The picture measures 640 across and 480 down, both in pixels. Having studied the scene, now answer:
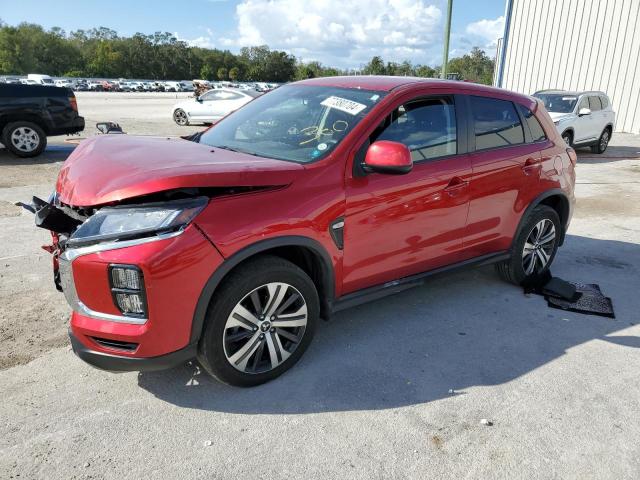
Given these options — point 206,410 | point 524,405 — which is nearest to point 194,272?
point 206,410

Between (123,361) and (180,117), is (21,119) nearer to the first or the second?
(180,117)

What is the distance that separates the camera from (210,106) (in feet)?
57.9

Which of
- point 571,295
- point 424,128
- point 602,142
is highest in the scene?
point 424,128

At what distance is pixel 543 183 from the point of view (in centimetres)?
460

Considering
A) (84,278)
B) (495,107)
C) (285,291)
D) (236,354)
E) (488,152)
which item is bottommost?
(236,354)

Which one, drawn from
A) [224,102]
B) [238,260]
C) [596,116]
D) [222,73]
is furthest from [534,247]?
[222,73]

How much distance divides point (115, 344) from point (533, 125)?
391 centimetres

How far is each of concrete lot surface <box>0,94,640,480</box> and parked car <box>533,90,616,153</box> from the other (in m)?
10.1

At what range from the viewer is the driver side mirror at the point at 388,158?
3.05 metres

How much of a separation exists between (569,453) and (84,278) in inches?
103

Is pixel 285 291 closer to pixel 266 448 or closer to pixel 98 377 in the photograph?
pixel 266 448

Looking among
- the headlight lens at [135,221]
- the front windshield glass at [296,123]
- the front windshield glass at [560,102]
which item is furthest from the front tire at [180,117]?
the headlight lens at [135,221]

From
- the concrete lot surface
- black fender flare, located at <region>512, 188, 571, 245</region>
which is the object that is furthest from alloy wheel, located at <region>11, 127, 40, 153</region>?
black fender flare, located at <region>512, 188, 571, 245</region>

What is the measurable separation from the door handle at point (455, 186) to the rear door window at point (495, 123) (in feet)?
1.23
